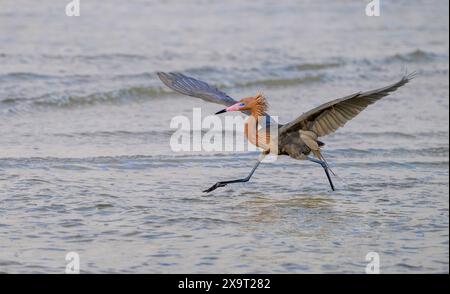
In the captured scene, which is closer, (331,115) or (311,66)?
(331,115)

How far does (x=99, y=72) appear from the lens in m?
14.5

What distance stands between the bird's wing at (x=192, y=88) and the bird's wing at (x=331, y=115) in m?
0.84

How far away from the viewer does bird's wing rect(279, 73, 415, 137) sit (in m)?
8.07

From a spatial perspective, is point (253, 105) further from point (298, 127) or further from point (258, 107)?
point (298, 127)

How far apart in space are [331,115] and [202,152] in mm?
2365

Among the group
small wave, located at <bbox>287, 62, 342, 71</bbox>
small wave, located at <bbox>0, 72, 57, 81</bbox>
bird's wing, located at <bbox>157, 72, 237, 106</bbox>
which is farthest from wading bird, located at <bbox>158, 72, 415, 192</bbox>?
small wave, located at <bbox>287, 62, 342, 71</bbox>

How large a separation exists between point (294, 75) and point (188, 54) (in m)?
2.03

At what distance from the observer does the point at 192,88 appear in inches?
364

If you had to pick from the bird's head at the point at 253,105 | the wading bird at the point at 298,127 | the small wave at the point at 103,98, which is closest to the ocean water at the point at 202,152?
the small wave at the point at 103,98

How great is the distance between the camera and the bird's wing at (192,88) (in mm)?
9078

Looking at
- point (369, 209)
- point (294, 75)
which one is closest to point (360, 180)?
point (369, 209)

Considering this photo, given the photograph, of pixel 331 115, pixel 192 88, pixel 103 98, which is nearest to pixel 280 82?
pixel 103 98

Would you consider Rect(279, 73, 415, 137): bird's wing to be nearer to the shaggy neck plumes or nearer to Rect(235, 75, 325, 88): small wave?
the shaggy neck plumes

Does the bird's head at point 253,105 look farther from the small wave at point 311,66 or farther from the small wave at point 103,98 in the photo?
the small wave at point 311,66
